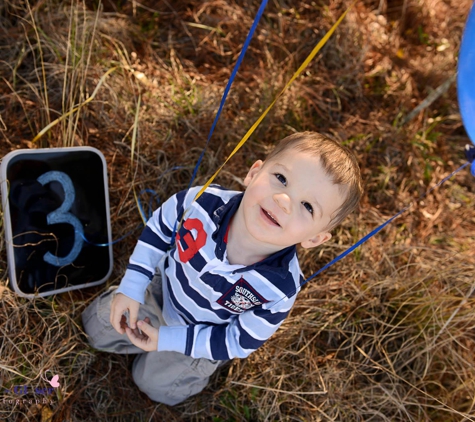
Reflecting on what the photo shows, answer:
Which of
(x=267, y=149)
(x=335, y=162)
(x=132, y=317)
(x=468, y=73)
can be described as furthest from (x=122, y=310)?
(x=468, y=73)

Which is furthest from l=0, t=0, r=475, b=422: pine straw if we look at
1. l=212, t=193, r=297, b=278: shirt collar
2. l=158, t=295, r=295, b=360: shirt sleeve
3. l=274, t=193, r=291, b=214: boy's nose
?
l=274, t=193, r=291, b=214: boy's nose

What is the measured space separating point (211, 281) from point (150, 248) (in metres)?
0.28

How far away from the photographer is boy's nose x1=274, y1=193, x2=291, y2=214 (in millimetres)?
1280

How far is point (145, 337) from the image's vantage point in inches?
62.1

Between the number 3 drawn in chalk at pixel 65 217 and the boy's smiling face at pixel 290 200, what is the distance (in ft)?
2.73

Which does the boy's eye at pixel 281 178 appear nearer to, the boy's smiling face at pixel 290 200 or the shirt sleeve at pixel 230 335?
the boy's smiling face at pixel 290 200

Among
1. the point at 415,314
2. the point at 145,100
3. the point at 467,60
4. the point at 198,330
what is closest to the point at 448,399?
the point at 415,314

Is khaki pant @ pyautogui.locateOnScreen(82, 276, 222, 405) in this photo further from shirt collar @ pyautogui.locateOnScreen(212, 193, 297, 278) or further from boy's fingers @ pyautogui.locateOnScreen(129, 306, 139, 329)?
shirt collar @ pyautogui.locateOnScreen(212, 193, 297, 278)

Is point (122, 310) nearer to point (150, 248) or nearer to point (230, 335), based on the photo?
point (150, 248)

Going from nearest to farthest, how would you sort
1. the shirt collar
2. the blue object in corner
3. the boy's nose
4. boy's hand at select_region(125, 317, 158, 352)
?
the blue object in corner
the boy's nose
the shirt collar
boy's hand at select_region(125, 317, 158, 352)

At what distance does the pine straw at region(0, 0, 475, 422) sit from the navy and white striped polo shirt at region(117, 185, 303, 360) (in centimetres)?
43

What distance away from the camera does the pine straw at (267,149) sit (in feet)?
6.16

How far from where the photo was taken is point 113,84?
2148 mm

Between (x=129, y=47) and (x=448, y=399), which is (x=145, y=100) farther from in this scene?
(x=448, y=399)
